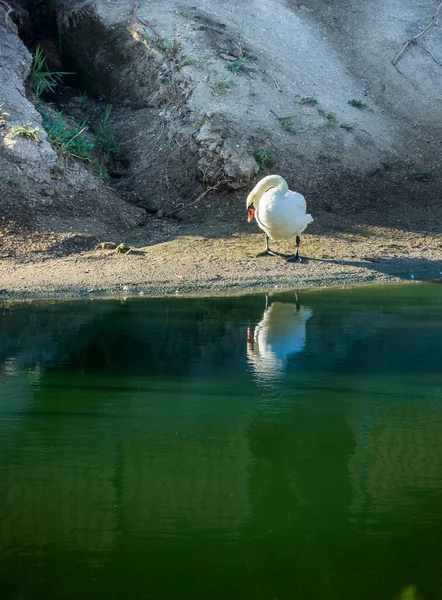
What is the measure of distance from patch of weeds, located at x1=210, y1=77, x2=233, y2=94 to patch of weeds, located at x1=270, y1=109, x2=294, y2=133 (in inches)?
31.8

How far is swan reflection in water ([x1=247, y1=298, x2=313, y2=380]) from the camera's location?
7445mm

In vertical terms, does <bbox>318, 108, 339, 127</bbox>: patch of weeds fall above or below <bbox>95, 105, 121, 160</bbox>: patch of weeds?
above

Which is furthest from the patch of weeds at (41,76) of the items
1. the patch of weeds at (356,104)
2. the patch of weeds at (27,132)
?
the patch of weeds at (356,104)

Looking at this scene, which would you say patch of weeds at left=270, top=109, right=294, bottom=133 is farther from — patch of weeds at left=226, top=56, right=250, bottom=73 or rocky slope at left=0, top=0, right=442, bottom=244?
patch of weeds at left=226, top=56, right=250, bottom=73

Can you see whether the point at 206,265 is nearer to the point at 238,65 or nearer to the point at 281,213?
the point at 281,213

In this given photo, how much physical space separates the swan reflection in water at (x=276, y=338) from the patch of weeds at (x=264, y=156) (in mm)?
4762

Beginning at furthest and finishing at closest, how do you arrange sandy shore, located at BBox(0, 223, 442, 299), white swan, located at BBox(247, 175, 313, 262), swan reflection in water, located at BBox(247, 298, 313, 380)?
white swan, located at BBox(247, 175, 313, 262) < sandy shore, located at BBox(0, 223, 442, 299) < swan reflection in water, located at BBox(247, 298, 313, 380)

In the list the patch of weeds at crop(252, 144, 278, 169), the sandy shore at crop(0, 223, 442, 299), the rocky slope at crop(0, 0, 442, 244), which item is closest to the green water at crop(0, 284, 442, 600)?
the sandy shore at crop(0, 223, 442, 299)

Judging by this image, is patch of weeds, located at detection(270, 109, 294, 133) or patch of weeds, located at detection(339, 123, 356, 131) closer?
patch of weeds, located at detection(270, 109, 294, 133)

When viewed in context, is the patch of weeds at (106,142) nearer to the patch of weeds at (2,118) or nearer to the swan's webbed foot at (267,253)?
the patch of weeds at (2,118)

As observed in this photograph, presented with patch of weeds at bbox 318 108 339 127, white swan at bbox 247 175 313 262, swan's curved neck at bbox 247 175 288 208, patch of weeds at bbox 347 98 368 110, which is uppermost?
patch of weeds at bbox 347 98 368 110

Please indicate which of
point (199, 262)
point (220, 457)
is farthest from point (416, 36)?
point (220, 457)

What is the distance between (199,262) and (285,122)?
4408mm

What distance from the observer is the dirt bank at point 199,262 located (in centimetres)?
1052
